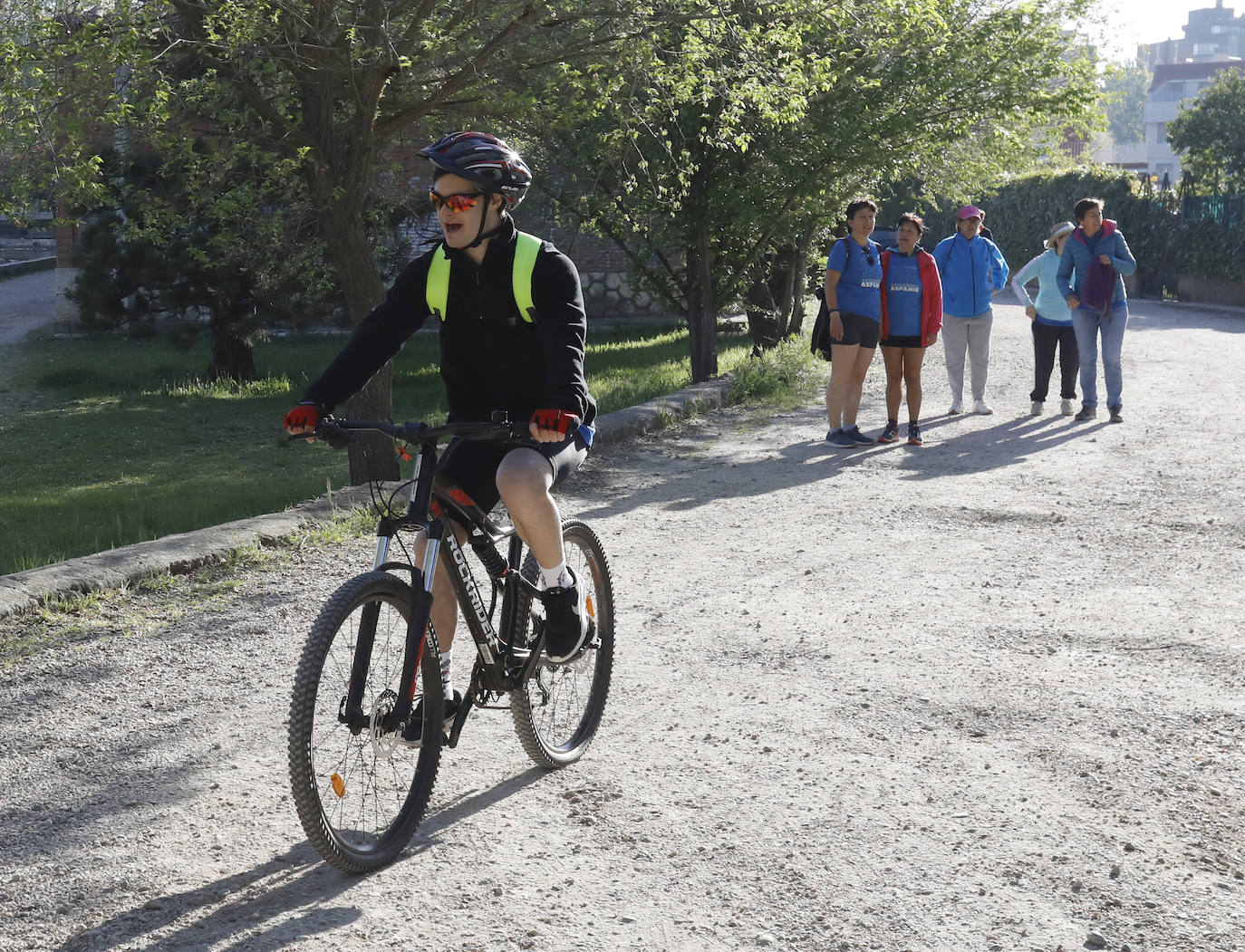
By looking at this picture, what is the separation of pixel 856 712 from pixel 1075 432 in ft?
24.3

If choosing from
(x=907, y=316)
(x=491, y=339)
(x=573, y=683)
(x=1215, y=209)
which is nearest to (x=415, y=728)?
(x=573, y=683)

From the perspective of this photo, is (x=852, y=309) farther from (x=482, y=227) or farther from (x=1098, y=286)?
(x=482, y=227)

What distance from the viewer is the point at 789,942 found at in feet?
11.0

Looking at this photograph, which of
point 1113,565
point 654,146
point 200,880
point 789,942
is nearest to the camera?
point 789,942

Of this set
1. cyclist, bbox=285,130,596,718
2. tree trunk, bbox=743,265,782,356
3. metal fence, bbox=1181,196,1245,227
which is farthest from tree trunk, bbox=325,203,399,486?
metal fence, bbox=1181,196,1245,227

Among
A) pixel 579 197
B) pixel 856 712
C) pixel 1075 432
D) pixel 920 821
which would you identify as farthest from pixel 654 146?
pixel 920 821

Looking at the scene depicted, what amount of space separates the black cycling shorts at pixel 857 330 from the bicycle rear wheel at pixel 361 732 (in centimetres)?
781

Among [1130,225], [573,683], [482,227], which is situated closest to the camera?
[482,227]

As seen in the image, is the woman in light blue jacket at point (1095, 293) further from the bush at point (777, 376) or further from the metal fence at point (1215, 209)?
the metal fence at point (1215, 209)

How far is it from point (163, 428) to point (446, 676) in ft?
37.6

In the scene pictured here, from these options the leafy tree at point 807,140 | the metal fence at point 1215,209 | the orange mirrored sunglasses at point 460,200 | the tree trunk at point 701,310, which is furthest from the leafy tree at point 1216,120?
the orange mirrored sunglasses at point 460,200

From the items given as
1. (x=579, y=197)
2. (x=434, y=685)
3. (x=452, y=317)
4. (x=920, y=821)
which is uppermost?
(x=579, y=197)

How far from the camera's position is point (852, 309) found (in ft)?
36.6

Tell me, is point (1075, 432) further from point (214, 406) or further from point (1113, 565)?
point (214, 406)
